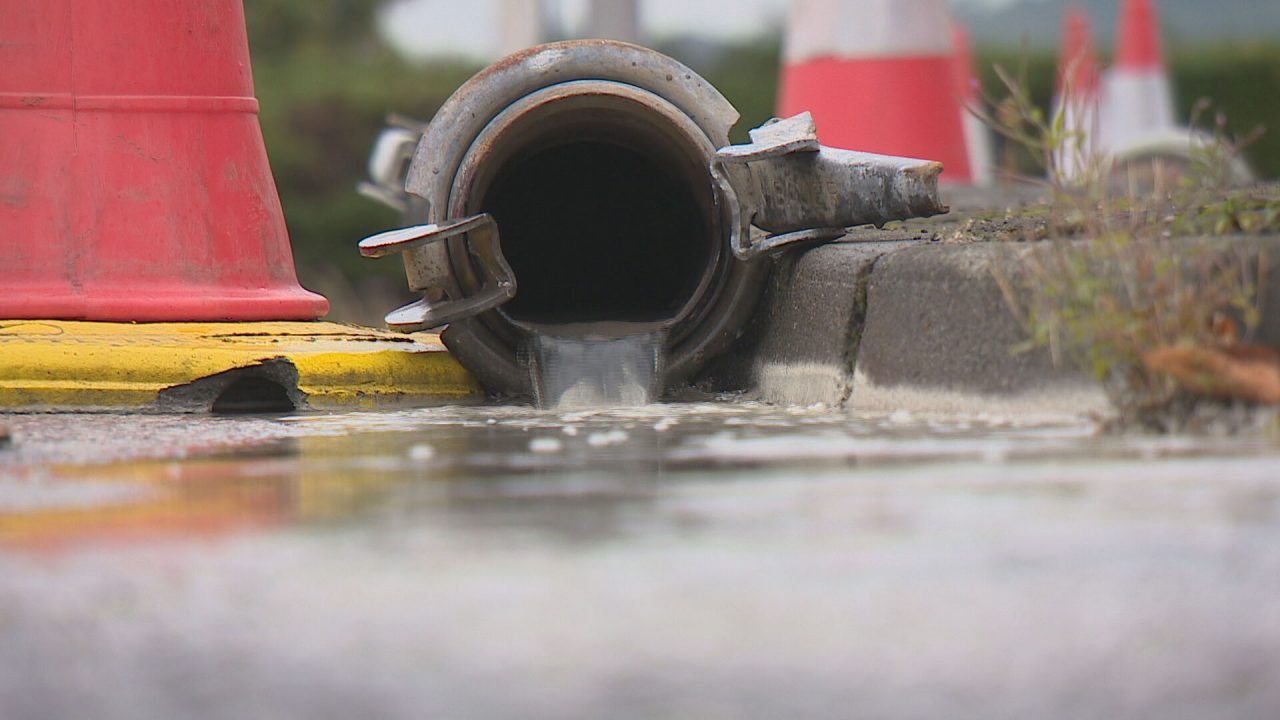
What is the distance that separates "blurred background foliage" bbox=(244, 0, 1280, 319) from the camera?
1267 cm

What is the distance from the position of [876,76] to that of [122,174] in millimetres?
3341

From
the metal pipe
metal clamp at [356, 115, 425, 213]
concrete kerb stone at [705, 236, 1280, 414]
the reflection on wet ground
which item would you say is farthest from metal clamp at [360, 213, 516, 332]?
metal clamp at [356, 115, 425, 213]

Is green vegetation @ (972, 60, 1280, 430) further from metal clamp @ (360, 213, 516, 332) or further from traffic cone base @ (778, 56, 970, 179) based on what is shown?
traffic cone base @ (778, 56, 970, 179)

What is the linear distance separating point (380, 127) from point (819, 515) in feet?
37.2

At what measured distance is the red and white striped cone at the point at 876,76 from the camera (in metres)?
7.11

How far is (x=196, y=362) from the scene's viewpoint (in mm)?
4520

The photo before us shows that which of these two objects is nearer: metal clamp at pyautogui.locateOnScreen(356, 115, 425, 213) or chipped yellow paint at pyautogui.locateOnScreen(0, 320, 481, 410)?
chipped yellow paint at pyautogui.locateOnScreen(0, 320, 481, 410)

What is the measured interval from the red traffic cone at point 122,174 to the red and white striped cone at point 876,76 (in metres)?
2.86

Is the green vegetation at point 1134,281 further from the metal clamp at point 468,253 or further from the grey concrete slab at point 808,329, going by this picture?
the metal clamp at point 468,253

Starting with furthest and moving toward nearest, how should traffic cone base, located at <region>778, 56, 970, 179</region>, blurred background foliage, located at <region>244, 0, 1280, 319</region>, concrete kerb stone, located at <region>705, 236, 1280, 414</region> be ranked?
blurred background foliage, located at <region>244, 0, 1280, 319</region> → traffic cone base, located at <region>778, 56, 970, 179</region> → concrete kerb stone, located at <region>705, 236, 1280, 414</region>

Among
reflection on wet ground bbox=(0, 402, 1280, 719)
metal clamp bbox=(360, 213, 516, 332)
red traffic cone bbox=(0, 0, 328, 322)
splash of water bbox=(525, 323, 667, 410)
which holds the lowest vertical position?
reflection on wet ground bbox=(0, 402, 1280, 719)

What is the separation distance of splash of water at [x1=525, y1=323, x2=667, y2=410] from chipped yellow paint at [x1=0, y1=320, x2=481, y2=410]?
9.6 inches

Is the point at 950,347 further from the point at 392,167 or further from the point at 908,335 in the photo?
the point at 392,167

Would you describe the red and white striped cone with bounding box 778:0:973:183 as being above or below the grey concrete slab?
above
